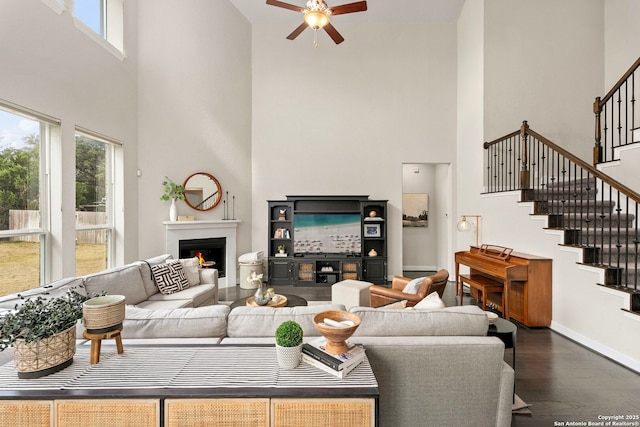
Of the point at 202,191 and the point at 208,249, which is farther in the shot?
the point at 208,249

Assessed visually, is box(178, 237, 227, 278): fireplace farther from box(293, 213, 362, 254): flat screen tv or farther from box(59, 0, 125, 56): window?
box(59, 0, 125, 56): window

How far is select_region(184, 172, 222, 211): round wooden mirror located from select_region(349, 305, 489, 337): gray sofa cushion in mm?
4474

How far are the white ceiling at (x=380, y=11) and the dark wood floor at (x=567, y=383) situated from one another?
19.9 feet

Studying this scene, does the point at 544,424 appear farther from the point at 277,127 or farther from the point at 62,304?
the point at 277,127

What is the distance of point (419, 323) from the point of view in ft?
6.22

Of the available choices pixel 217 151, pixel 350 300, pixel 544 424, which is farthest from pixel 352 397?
pixel 217 151

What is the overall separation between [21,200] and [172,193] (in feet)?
6.96

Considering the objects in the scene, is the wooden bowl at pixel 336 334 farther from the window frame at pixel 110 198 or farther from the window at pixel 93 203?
the window frame at pixel 110 198

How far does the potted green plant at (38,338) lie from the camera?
54.3 inches

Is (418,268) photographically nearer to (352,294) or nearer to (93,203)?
(352,294)

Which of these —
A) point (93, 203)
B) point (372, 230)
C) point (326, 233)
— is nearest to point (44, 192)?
point (93, 203)

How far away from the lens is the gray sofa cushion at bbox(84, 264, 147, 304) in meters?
2.98

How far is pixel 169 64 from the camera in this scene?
16.9 feet

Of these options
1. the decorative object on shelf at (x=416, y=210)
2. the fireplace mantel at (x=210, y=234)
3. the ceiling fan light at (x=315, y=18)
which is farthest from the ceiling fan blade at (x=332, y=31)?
the decorative object on shelf at (x=416, y=210)
